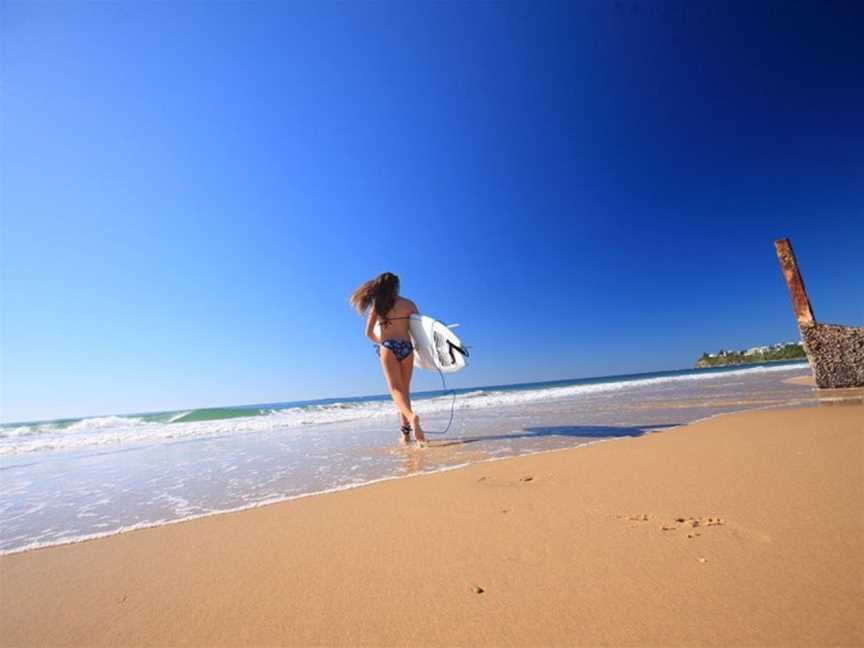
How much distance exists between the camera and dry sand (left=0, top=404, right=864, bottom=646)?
114 centimetres

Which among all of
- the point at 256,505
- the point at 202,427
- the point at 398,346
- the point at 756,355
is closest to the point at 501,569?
the point at 256,505

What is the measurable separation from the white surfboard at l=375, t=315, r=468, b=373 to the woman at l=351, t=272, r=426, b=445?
310 mm

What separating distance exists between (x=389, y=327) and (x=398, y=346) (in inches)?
11.5

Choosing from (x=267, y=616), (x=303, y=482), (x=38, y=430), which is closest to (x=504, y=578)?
(x=267, y=616)

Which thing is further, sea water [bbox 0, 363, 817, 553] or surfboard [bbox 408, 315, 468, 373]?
surfboard [bbox 408, 315, 468, 373]

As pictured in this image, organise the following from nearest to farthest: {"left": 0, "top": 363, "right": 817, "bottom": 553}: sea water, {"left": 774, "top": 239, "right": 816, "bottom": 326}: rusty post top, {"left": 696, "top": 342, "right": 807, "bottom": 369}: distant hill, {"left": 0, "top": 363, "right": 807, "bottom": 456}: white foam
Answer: {"left": 0, "top": 363, "right": 817, "bottom": 553}: sea water < {"left": 774, "top": 239, "right": 816, "bottom": 326}: rusty post top < {"left": 0, "top": 363, "right": 807, "bottom": 456}: white foam < {"left": 696, "top": 342, "right": 807, "bottom": 369}: distant hill

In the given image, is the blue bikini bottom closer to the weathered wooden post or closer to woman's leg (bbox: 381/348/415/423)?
Answer: woman's leg (bbox: 381/348/415/423)

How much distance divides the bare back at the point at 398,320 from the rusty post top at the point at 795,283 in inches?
255

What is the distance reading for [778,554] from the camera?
1411 millimetres

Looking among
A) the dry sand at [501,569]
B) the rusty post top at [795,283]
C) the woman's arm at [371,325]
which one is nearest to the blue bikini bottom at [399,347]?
A: the woman's arm at [371,325]

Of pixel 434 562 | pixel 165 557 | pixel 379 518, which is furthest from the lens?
pixel 379 518

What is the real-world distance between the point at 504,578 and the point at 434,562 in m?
0.31

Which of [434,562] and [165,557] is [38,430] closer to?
[165,557]

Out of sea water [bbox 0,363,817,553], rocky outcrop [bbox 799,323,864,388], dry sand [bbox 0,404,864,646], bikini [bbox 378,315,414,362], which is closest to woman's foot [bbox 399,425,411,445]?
sea water [bbox 0,363,817,553]
